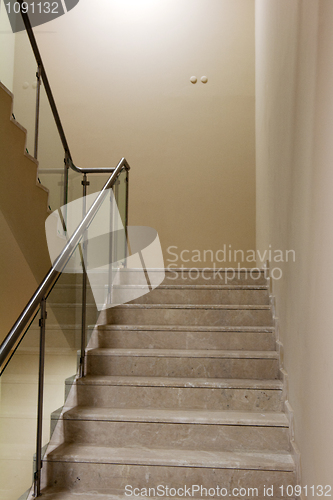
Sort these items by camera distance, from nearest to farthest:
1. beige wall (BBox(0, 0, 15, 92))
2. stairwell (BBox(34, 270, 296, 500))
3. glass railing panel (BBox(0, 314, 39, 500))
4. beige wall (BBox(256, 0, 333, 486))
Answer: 1. beige wall (BBox(256, 0, 333, 486))
2. glass railing panel (BBox(0, 314, 39, 500))
3. stairwell (BBox(34, 270, 296, 500))
4. beige wall (BBox(0, 0, 15, 92))

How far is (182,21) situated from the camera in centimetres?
604

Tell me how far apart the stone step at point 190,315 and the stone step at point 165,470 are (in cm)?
117

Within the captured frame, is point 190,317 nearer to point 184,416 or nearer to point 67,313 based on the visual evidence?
point 184,416

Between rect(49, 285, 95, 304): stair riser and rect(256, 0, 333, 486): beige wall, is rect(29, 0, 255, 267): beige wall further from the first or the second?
rect(49, 285, 95, 304): stair riser

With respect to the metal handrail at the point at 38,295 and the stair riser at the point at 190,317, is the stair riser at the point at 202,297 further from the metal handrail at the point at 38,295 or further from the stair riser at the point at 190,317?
the metal handrail at the point at 38,295

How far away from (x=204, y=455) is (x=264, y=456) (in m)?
0.32

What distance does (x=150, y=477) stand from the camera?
88.9 inches

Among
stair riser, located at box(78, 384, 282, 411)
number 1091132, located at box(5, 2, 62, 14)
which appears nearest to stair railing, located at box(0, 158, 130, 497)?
stair riser, located at box(78, 384, 282, 411)

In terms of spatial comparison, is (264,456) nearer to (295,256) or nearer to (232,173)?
(295,256)

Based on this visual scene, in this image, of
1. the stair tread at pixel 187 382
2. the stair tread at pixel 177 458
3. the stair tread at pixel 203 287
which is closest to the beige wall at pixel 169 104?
the stair tread at pixel 203 287

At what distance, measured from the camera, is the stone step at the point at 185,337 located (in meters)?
3.13

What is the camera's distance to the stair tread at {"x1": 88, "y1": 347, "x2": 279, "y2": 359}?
2.92 m

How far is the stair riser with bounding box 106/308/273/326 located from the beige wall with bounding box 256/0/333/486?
295mm

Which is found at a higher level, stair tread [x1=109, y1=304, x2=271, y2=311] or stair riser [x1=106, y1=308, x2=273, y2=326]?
stair tread [x1=109, y1=304, x2=271, y2=311]
